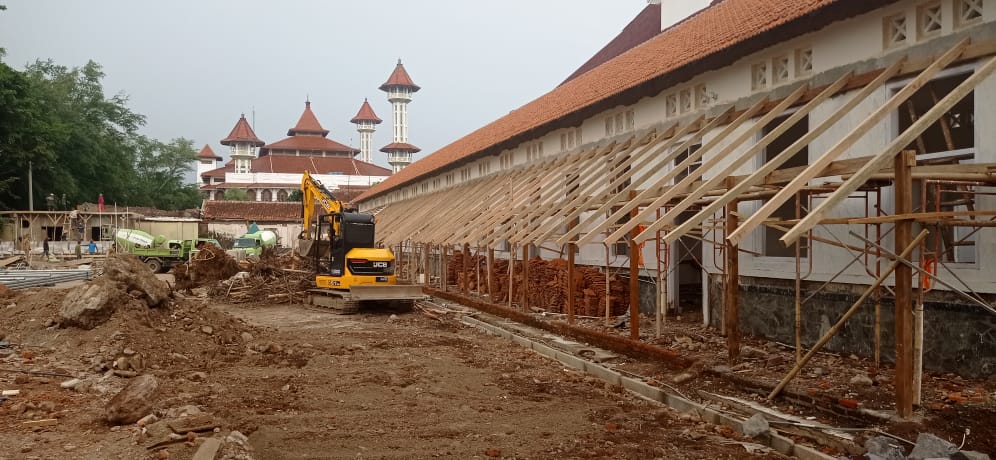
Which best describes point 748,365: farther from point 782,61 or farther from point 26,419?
point 26,419

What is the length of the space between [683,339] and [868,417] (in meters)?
4.64

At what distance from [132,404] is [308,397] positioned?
1.86 m

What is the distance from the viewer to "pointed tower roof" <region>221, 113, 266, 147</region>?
93.3 meters

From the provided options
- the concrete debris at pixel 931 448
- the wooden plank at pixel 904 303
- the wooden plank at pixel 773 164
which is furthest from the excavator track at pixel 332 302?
the concrete debris at pixel 931 448

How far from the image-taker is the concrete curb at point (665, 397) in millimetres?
6012

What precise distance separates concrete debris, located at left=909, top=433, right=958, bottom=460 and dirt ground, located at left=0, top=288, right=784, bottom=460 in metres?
1.14

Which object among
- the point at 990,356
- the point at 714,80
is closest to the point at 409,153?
the point at 714,80

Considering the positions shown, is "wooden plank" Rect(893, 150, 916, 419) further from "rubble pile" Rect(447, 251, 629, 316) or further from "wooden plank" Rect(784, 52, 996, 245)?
"rubble pile" Rect(447, 251, 629, 316)

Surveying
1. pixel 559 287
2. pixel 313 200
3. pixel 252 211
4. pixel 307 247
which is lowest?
pixel 559 287

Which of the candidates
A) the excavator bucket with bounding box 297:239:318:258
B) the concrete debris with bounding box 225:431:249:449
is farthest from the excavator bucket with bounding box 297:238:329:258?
the concrete debris with bounding box 225:431:249:449

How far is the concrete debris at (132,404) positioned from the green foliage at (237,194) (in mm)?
73819

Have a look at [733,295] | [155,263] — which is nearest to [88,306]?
[733,295]

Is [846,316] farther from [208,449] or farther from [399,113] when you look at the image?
[399,113]

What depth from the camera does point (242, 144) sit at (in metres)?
94.0
